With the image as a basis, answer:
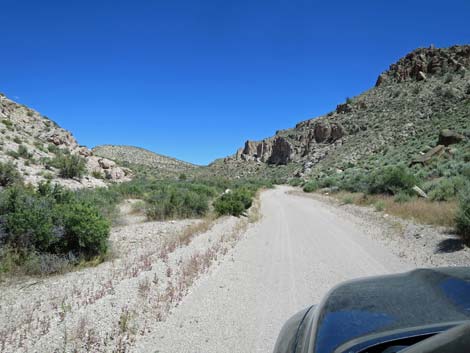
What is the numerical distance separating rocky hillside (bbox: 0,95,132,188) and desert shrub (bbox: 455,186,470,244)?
69.6ft

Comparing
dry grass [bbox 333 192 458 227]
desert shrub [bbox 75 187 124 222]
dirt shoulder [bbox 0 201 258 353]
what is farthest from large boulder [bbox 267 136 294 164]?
dirt shoulder [bbox 0 201 258 353]

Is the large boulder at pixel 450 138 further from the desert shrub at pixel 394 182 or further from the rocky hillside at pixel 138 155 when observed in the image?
the rocky hillside at pixel 138 155

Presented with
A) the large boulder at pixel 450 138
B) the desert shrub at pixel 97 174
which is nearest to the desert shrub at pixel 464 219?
the large boulder at pixel 450 138

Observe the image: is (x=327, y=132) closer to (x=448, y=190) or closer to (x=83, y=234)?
(x=448, y=190)

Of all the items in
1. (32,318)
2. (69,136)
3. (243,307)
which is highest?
(69,136)

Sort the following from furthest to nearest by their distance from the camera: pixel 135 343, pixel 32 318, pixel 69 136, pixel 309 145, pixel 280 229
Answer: pixel 309 145 < pixel 69 136 < pixel 280 229 < pixel 32 318 < pixel 135 343

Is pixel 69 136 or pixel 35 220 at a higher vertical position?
pixel 69 136

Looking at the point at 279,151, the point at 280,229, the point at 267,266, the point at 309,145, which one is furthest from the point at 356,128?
the point at 267,266

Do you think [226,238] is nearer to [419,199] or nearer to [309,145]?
Result: [419,199]

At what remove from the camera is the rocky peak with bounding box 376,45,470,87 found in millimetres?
57031

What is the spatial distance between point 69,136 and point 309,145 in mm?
57502

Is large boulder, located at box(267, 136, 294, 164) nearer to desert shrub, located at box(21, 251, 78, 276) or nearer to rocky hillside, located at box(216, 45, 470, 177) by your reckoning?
rocky hillside, located at box(216, 45, 470, 177)

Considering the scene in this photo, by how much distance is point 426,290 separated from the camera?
2008mm

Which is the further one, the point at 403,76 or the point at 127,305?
the point at 403,76
